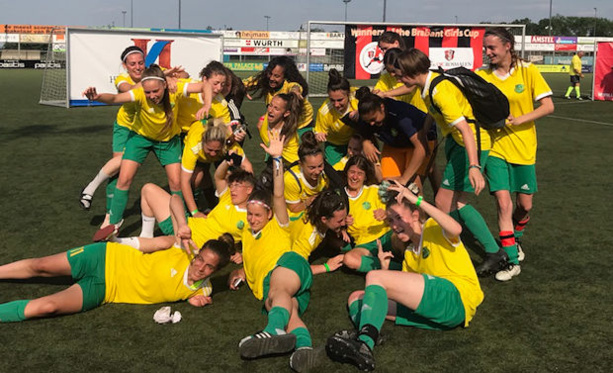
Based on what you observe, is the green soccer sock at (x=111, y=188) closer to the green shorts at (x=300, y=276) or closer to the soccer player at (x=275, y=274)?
the soccer player at (x=275, y=274)

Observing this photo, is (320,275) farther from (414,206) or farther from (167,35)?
(167,35)

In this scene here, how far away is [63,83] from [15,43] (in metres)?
38.6

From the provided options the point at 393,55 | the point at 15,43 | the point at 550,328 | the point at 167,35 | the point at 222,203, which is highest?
the point at 15,43

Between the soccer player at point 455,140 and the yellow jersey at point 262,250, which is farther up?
the soccer player at point 455,140

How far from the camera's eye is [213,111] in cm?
733

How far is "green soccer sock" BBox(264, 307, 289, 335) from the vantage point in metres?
4.06

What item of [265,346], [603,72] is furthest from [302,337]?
[603,72]

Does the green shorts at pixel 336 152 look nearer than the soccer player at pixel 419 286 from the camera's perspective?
No

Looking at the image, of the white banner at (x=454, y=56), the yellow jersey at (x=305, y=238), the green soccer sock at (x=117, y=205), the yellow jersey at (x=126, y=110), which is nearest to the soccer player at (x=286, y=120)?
the yellow jersey at (x=305, y=238)

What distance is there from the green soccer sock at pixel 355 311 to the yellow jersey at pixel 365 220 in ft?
4.12

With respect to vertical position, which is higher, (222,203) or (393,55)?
(393,55)

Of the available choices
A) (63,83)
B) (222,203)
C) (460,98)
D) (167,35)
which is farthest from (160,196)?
(63,83)

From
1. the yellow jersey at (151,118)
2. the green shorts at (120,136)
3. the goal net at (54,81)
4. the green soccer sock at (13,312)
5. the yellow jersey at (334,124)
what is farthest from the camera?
the goal net at (54,81)

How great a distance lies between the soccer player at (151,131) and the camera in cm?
614
